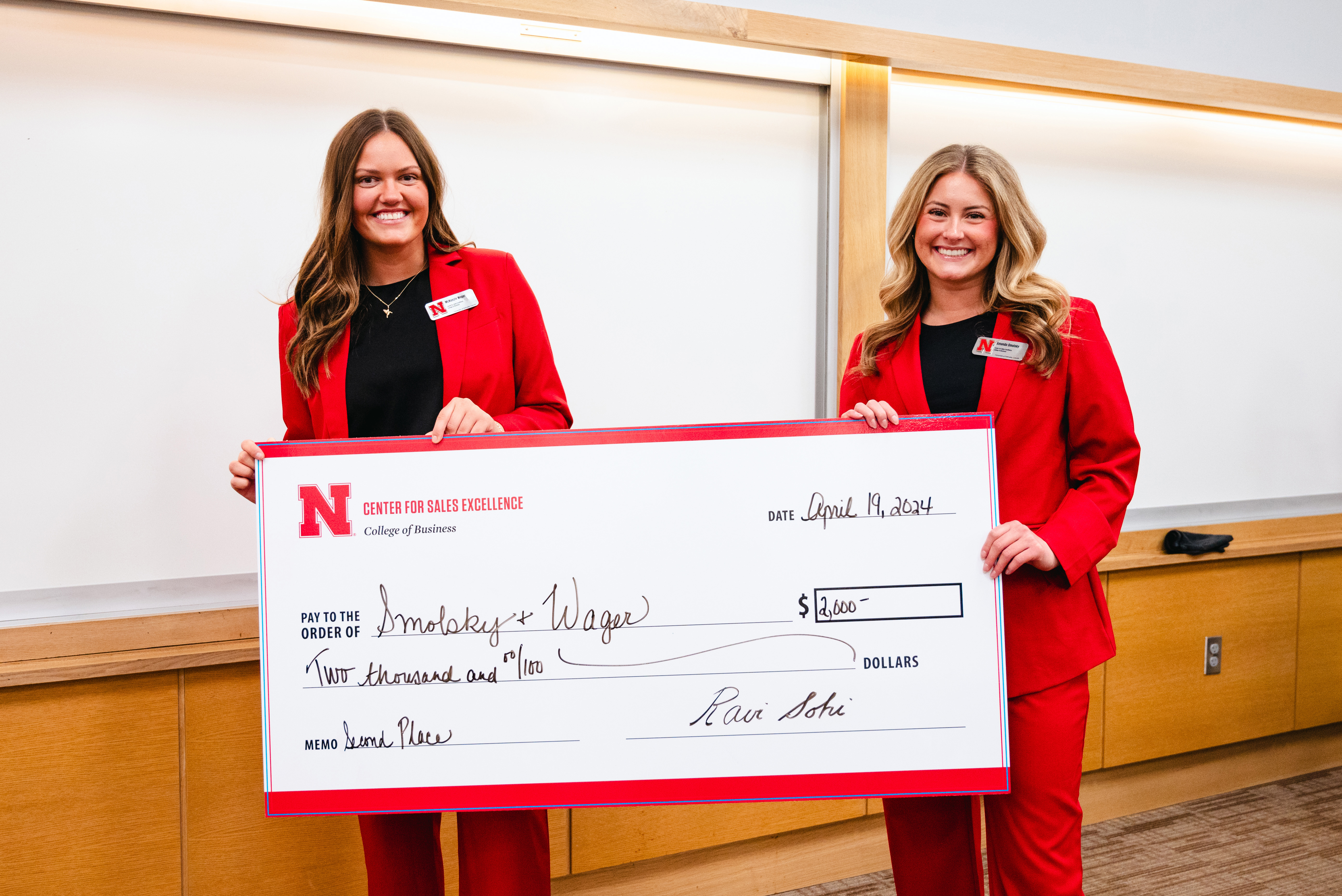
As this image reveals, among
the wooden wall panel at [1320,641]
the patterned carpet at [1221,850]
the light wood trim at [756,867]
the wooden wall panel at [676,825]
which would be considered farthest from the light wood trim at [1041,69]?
the patterned carpet at [1221,850]

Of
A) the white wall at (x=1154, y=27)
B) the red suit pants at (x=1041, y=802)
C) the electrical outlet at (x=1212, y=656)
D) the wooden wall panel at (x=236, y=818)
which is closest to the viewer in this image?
the red suit pants at (x=1041, y=802)

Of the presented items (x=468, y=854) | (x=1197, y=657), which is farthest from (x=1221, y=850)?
(x=468, y=854)

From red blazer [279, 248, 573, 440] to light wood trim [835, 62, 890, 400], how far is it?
3.91 ft

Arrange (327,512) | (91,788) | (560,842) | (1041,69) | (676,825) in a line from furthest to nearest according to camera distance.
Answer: (1041,69)
(676,825)
(560,842)
(91,788)
(327,512)

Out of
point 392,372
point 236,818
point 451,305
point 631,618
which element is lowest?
point 236,818

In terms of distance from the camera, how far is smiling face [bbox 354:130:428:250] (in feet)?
5.05

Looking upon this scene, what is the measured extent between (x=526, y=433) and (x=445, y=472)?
137mm

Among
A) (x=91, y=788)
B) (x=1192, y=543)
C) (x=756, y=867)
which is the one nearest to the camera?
(x=91, y=788)

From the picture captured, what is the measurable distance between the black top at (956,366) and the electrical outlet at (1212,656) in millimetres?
2076

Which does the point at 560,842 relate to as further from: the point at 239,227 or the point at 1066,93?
the point at 1066,93

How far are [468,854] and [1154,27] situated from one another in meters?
3.12

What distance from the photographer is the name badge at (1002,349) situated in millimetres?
1525

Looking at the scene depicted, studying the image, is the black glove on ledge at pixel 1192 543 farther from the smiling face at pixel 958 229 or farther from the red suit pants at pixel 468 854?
the red suit pants at pixel 468 854

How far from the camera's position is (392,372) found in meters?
1.57
